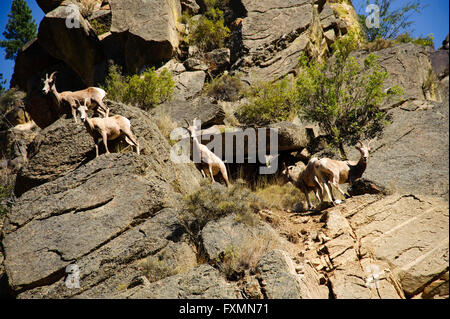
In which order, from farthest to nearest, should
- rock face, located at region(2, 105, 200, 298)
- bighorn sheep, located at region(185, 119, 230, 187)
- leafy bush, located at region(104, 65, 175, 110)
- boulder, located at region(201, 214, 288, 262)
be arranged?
leafy bush, located at region(104, 65, 175, 110)
bighorn sheep, located at region(185, 119, 230, 187)
boulder, located at region(201, 214, 288, 262)
rock face, located at region(2, 105, 200, 298)

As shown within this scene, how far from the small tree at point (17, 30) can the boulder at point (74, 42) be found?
506 inches

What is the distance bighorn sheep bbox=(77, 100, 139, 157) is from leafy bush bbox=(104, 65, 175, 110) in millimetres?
5808

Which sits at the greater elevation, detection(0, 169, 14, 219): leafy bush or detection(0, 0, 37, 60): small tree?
detection(0, 0, 37, 60): small tree

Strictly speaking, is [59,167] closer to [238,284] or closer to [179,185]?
[179,185]

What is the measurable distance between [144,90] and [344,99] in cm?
783

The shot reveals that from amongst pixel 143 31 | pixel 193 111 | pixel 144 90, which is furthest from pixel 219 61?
pixel 193 111

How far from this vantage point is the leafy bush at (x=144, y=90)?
654 inches

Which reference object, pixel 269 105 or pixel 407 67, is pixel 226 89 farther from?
pixel 407 67

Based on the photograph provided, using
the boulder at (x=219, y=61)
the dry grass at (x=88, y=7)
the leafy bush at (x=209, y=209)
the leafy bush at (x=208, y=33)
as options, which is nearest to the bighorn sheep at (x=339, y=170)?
the leafy bush at (x=209, y=209)

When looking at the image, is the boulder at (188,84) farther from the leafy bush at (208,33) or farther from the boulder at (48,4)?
the boulder at (48,4)

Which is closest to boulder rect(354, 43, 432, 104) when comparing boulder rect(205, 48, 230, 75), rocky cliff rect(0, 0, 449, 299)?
rocky cliff rect(0, 0, 449, 299)

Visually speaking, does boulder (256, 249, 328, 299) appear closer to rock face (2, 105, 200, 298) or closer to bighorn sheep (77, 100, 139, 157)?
rock face (2, 105, 200, 298)

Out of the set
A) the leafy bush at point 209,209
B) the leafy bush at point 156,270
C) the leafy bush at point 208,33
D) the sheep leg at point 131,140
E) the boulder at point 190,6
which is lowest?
the leafy bush at point 156,270

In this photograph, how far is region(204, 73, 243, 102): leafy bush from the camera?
18.2 metres
